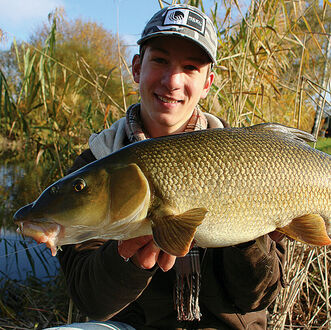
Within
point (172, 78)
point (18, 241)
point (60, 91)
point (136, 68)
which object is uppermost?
point (60, 91)

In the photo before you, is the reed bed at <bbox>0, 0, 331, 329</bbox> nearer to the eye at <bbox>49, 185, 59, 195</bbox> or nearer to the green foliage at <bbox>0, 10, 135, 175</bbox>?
the green foliage at <bbox>0, 10, 135, 175</bbox>

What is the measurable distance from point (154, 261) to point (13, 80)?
349 inches

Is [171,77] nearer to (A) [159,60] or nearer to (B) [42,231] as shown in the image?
(A) [159,60]

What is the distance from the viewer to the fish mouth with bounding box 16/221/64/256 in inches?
39.8

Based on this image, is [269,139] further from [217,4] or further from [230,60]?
[217,4]

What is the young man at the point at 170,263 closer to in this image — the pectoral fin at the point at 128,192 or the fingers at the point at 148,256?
the fingers at the point at 148,256

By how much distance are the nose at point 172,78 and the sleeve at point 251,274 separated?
0.83m

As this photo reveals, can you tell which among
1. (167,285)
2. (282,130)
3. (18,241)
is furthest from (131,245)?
(18,241)

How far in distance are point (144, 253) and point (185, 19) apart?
1146mm

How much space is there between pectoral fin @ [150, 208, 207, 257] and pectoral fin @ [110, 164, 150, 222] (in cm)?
9

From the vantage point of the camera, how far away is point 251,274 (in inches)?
56.1

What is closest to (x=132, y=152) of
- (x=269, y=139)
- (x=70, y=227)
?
(x=70, y=227)

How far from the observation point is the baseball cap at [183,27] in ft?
5.27

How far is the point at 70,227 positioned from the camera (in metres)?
1.06
